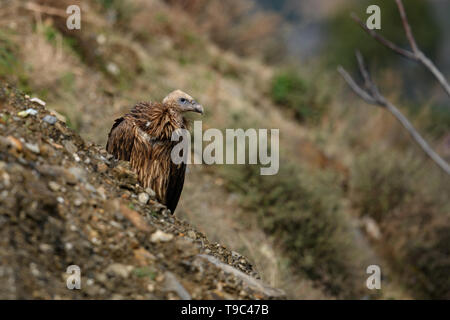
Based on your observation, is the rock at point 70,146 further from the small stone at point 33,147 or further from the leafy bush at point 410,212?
the leafy bush at point 410,212

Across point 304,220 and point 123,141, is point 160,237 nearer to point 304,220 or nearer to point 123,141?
point 123,141

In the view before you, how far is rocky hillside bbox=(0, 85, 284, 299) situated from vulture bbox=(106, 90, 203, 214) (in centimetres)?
85

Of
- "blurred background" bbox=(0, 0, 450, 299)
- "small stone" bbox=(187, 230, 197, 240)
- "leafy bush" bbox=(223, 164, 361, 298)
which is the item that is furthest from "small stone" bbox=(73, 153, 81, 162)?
"leafy bush" bbox=(223, 164, 361, 298)

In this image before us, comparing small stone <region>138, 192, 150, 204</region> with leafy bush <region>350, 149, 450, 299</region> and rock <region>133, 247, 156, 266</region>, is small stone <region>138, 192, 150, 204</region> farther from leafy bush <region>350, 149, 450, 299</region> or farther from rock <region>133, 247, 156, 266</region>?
leafy bush <region>350, 149, 450, 299</region>

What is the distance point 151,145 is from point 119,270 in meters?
1.70

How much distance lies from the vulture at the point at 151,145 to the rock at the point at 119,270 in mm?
1492

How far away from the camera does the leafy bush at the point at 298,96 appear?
37.7 feet

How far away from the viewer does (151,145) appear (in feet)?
13.9

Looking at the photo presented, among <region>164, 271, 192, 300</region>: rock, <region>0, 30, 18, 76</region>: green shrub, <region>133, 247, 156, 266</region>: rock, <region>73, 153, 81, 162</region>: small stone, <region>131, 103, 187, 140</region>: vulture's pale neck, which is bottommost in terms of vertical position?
<region>164, 271, 192, 300</region>: rock

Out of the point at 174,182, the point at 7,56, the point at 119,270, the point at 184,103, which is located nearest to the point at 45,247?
the point at 119,270

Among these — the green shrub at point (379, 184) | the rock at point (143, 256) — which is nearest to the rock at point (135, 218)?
the rock at point (143, 256)

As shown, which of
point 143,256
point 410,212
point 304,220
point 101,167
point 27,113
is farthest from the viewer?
point 410,212

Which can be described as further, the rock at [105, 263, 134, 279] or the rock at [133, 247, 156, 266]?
the rock at [133, 247, 156, 266]

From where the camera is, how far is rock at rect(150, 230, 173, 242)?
2.92m
